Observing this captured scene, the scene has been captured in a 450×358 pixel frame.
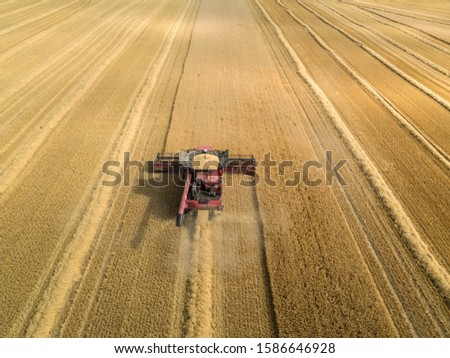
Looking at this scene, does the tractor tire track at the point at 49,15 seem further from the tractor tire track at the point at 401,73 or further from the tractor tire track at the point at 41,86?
the tractor tire track at the point at 401,73

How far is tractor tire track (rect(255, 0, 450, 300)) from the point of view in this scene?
823cm

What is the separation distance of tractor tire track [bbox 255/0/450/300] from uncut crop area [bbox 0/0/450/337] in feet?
0.24

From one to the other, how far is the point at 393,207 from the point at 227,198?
16.9 feet

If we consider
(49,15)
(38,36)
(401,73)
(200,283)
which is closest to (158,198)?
(200,283)

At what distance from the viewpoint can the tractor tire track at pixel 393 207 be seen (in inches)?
324

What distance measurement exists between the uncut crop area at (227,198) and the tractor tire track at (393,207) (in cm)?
7

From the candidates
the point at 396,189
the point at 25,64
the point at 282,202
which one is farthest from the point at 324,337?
the point at 25,64

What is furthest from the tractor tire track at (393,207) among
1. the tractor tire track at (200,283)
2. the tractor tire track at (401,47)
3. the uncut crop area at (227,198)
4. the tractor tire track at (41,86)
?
the tractor tire track at (41,86)

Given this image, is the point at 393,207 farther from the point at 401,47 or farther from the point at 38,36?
the point at 38,36

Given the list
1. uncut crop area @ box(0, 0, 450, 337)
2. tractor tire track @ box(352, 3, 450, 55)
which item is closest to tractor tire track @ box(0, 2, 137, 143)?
uncut crop area @ box(0, 0, 450, 337)

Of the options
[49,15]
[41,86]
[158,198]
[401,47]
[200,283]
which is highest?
[49,15]

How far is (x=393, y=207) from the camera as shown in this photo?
10.1 m

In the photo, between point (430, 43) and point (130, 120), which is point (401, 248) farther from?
point (430, 43)

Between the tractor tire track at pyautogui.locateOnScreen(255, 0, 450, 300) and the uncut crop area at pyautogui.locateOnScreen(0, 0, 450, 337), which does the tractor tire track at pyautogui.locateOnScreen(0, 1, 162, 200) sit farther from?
the tractor tire track at pyautogui.locateOnScreen(255, 0, 450, 300)
